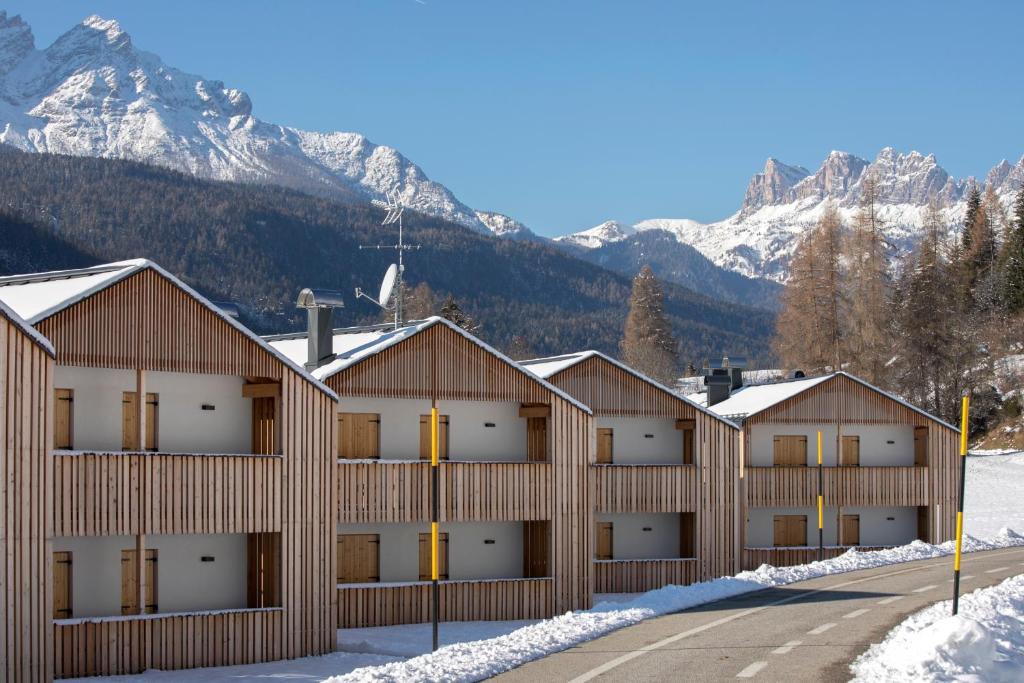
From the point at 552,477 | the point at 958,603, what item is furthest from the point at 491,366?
the point at 958,603

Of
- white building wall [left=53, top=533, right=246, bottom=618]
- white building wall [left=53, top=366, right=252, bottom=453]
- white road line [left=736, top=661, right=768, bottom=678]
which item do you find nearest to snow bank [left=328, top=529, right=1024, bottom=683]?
white road line [left=736, top=661, right=768, bottom=678]

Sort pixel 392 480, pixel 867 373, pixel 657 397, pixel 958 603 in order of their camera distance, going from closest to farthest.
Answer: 1. pixel 958 603
2. pixel 392 480
3. pixel 657 397
4. pixel 867 373

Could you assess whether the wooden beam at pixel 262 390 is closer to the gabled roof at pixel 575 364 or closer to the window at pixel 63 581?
the window at pixel 63 581

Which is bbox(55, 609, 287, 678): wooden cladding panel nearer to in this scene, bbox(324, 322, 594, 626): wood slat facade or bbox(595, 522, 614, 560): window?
bbox(324, 322, 594, 626): wood slat facade

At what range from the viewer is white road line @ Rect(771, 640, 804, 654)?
21.2 metres

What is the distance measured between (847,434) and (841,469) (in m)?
1.71

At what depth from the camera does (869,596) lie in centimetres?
2994

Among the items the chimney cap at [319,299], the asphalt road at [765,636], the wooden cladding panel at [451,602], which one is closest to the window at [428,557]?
the wooden cladding panel at [451,602]

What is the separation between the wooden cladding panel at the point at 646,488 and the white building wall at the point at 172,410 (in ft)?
45.4

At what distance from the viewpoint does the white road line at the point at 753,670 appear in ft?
61.8

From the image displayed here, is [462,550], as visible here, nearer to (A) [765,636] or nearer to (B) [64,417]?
(B) [64,417]

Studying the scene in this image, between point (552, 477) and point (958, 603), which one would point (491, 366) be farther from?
point (958, 603)

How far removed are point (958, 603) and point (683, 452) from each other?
18.6 meters

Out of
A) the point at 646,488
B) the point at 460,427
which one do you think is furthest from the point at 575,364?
the point at 460,427
